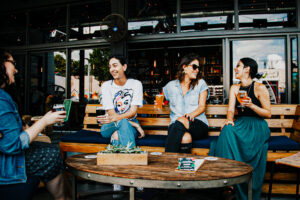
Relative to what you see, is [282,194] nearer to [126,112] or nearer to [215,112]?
[215,112]

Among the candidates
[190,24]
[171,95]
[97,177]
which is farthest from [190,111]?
[190,24]

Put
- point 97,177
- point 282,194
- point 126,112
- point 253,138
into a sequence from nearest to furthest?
point 97,177, point 253,138, point 282,194, point 126,112

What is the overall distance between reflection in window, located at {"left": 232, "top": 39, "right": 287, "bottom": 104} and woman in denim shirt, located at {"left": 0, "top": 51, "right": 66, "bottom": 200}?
3690 millimetres

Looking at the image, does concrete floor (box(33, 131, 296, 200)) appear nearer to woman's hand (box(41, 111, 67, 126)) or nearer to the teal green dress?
the teal green dress

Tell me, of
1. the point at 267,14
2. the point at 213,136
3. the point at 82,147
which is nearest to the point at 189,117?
the point at 213,136

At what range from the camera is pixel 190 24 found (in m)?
4.89

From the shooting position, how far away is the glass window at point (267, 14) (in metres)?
4.25

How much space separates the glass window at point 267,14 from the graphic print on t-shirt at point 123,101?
2605mm

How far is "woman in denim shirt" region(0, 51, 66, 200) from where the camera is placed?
1335 mm

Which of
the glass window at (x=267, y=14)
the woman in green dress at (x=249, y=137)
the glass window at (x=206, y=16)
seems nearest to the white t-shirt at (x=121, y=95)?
the woman in green dress at (x=249, y=137)

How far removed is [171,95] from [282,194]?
1.66 meters

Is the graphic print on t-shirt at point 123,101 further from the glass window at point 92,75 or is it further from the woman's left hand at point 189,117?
the glass window at point 92,75

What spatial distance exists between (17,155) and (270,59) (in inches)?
237

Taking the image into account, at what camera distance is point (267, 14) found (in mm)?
5012
